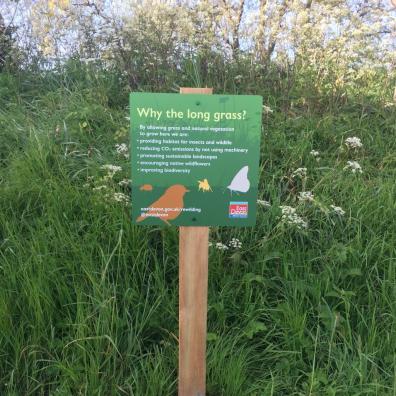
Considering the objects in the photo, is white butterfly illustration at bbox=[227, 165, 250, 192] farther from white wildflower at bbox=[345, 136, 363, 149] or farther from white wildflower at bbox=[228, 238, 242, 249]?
white wildflower at bbox=[345, 136, 363, 149]

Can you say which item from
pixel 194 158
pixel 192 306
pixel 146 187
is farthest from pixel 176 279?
pixel 194 158

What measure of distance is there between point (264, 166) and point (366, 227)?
3.23ft

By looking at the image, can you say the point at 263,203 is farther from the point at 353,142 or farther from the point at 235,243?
the point at 353,142

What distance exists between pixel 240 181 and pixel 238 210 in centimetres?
14

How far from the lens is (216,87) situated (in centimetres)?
462

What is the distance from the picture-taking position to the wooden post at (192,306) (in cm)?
211

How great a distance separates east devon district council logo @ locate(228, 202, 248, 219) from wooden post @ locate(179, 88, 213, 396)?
0.14 metres

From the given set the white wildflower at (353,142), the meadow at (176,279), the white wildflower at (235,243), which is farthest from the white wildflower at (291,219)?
the white wildflower at (353,142)

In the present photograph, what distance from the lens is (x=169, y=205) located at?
2053 millimetres

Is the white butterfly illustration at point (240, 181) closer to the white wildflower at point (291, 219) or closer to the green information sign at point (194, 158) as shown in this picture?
the green information sign at point (194, 158)

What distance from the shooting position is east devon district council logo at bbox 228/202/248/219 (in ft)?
6.84

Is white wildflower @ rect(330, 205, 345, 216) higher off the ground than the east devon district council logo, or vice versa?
the east devon district council logo

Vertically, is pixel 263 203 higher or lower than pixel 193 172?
lower

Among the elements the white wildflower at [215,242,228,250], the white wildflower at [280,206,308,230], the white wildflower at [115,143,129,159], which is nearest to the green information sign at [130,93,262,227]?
the white wildflower at [215,242,228,250]
